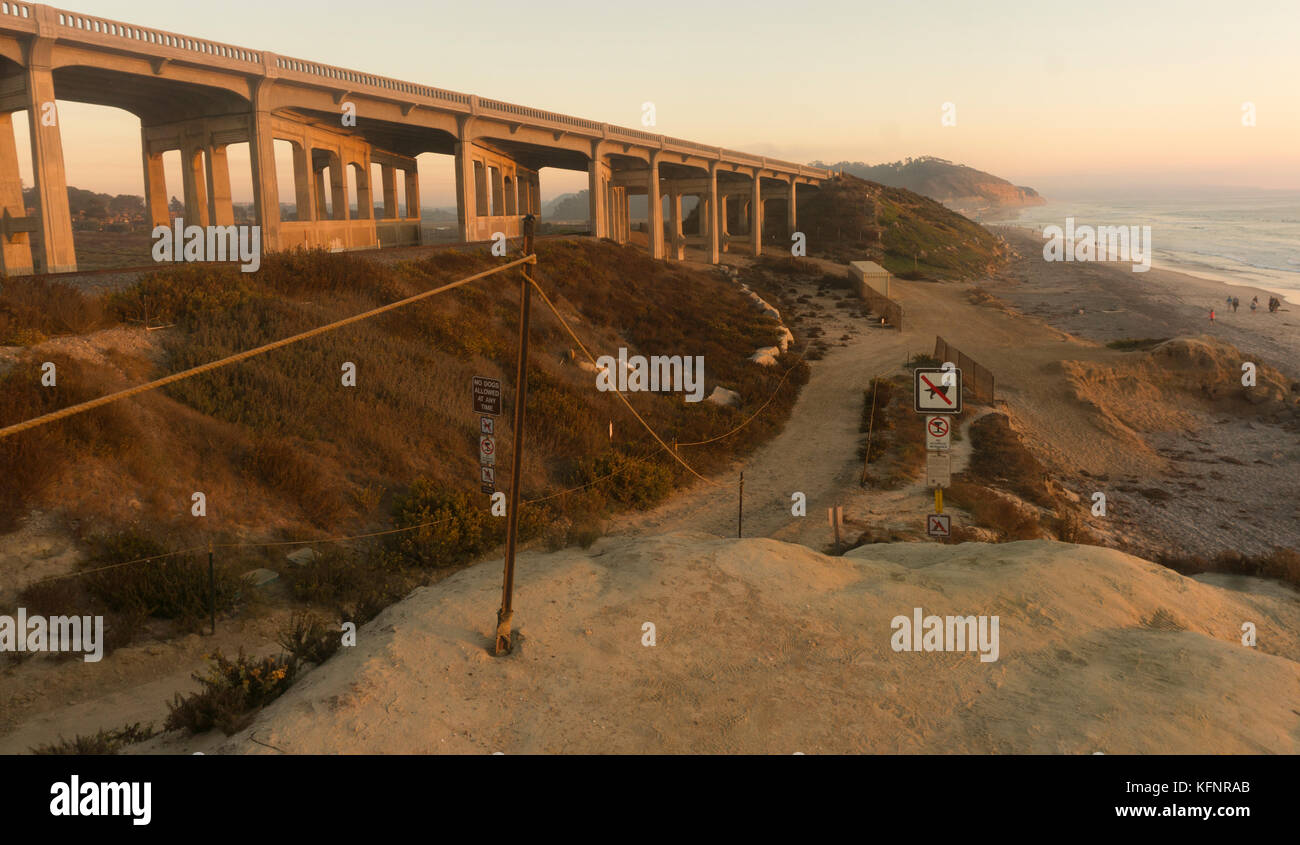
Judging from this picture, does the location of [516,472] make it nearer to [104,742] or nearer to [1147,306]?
[104,742]

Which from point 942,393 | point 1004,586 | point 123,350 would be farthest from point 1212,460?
point 123,350

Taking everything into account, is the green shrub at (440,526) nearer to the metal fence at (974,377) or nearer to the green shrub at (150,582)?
the green shrub at (150,582)

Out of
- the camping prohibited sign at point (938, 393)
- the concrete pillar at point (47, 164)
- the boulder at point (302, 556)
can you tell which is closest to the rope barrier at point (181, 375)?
the boulder at point (302, 556)

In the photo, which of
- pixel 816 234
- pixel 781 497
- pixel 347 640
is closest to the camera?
pixel 347 640

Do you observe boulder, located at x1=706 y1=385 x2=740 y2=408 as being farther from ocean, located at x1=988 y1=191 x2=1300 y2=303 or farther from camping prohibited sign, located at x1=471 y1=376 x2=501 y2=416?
ocean, located at x1=988 y1=191 x2=1300 y2=303

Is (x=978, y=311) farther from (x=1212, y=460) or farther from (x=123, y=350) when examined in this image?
(x=123, y=350)

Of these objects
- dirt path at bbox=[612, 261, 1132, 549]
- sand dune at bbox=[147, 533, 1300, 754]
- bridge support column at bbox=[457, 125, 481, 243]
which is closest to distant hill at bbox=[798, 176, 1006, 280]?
dirt path at bbox=[612, 261, 1132, 549]

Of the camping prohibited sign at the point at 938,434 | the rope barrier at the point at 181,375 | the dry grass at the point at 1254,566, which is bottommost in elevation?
the dry grass at the point at 1254,566

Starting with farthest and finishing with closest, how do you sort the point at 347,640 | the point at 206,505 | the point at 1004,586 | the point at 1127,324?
1. the point at 1127,324
2. the point at 206,505
3. the point at 1004,586
4. the point at 347,640
